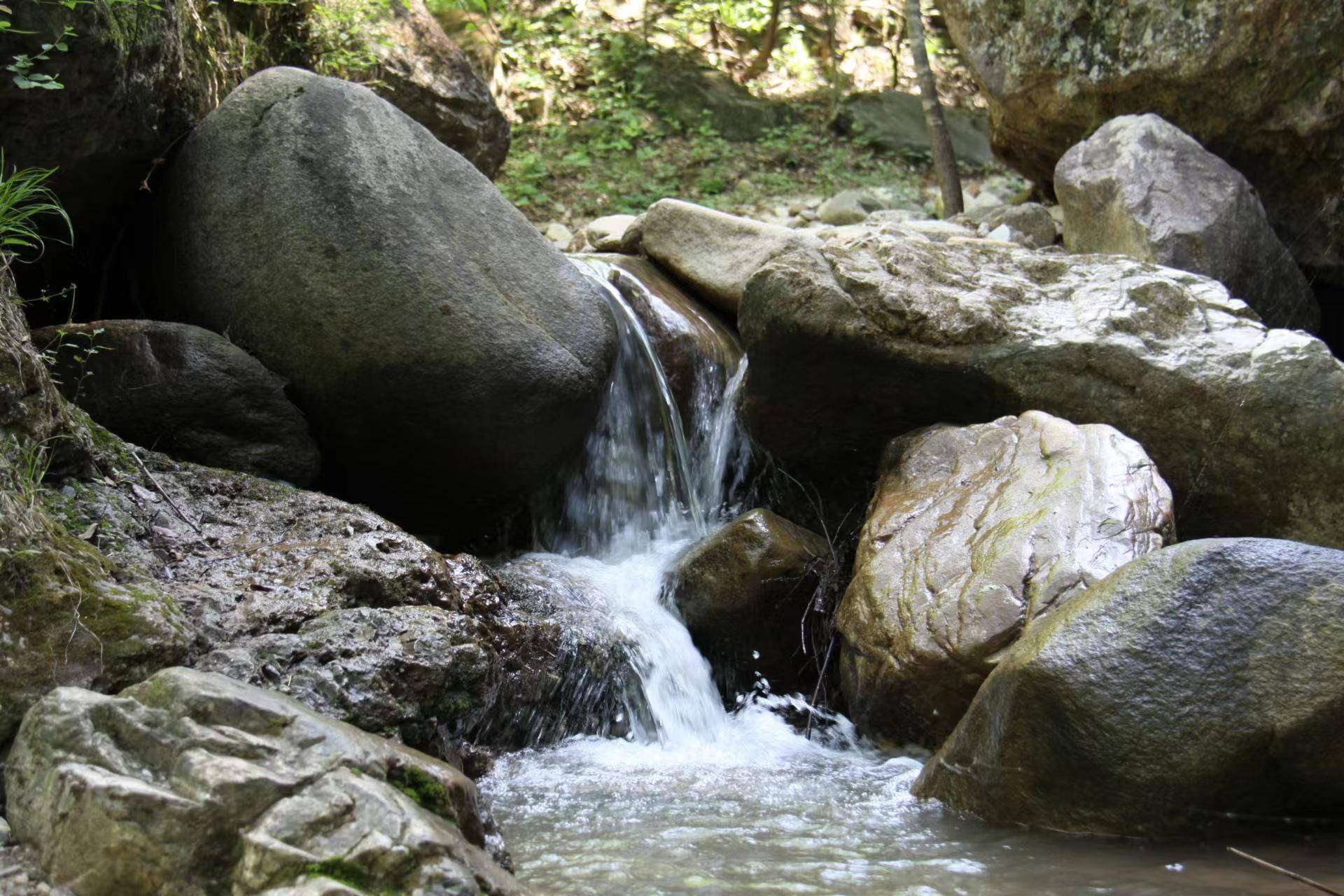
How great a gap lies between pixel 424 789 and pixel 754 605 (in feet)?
8.85

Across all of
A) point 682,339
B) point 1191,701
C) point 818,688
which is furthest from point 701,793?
point 682,339

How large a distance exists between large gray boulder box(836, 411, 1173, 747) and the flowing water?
0.27 metres

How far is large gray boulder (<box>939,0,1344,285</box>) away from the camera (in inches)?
302

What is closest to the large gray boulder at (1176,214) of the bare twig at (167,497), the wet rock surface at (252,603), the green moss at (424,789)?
the wet rock surface at (252,603)

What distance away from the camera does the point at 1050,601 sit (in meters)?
3.70

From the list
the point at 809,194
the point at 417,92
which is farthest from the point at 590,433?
the point at 809,194

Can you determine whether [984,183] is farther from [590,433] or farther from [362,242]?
[362,242]

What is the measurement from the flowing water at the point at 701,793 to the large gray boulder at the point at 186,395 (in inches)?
51.8

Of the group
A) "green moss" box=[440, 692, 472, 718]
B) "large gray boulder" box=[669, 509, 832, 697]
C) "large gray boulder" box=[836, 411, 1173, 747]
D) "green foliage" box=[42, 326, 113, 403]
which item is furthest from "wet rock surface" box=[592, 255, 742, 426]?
"green moss" box=[440, 692, 472, 718]

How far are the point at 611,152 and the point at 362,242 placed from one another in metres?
8.54

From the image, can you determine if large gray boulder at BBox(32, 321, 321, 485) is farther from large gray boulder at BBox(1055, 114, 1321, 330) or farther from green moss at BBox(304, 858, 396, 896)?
large gray boulder at BBox(1055, 114, 1321, 330)

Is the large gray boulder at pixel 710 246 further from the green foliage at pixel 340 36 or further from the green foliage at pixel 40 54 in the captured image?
the green foliage at pixel 40 54

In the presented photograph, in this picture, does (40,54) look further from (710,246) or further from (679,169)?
(679,169)

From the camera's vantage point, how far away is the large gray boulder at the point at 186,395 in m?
4.55
